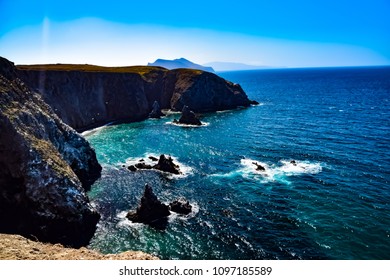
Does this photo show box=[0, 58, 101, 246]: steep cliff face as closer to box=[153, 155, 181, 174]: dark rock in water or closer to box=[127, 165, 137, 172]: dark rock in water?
box=[127, 165, 137, 172]: dark rock in water

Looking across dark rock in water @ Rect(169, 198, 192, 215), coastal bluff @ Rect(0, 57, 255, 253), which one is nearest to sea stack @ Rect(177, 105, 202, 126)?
coastal bluff @ Rect(0, 57, 255, 253)

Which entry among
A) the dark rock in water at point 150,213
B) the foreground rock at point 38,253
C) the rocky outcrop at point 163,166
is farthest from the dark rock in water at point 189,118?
the foreground rock at point 38,253

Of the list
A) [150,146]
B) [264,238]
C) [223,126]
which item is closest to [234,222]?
[264,238]

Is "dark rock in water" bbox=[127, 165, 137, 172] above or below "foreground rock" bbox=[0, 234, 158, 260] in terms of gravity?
below

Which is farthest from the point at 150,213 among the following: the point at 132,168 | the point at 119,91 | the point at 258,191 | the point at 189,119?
the point at 119,91

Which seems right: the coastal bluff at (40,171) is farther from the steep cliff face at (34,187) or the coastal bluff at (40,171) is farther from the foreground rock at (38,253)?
the foreground rock at (38,253)
